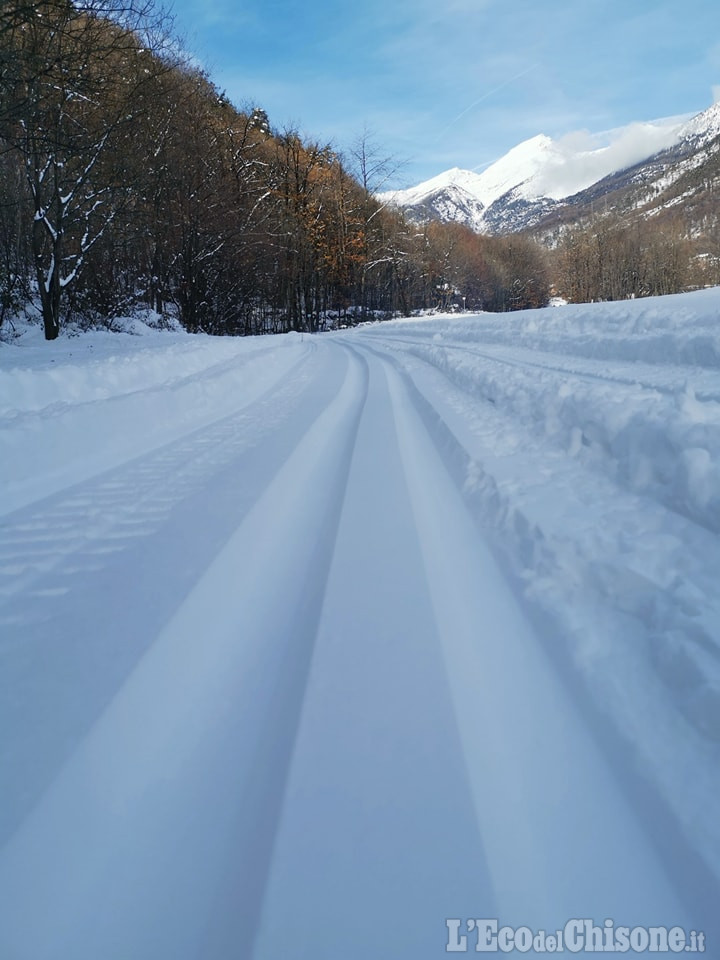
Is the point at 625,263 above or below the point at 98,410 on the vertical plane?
above

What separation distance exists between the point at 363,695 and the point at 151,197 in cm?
1898

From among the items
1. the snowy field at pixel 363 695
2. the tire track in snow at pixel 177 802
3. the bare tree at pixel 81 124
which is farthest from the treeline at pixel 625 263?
the tire track in snow at pixel 177 802

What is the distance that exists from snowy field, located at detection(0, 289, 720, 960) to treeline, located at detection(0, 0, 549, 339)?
7.32 m

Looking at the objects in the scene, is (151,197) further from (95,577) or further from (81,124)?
(95,577)

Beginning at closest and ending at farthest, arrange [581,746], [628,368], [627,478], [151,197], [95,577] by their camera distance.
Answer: [581,746]
[95,577]
[627,478]
[628,368]
[151,197]

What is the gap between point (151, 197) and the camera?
1605 cm

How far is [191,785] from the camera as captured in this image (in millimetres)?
1158

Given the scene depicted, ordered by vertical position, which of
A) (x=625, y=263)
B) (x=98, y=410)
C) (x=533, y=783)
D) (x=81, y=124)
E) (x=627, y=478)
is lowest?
(x=533, y=783)

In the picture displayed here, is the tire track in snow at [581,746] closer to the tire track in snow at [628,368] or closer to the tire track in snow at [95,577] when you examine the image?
the tire track in snow at [95,577]

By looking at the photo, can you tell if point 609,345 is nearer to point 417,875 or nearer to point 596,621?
point 596,621

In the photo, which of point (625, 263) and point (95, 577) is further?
point (625, 263)

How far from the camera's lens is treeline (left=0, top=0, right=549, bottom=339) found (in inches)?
348

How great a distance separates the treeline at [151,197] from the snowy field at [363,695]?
288 inches

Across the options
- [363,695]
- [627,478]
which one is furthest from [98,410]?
[627,478]
